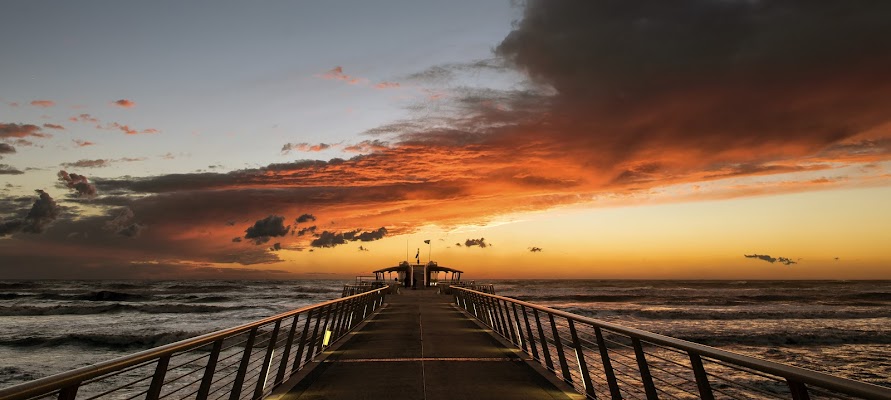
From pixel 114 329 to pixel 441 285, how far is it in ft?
77.6

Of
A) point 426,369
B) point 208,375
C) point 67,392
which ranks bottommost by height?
point 426,369

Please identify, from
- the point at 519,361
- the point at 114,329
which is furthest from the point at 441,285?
the point at 519,361

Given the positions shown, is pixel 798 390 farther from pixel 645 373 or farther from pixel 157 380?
pixel 157 380

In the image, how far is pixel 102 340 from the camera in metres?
30.6

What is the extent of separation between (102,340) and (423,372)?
2909 cm

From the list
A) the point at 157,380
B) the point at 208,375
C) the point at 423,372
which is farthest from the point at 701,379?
the point at 423,372

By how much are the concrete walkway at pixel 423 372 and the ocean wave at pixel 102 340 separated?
2107cm

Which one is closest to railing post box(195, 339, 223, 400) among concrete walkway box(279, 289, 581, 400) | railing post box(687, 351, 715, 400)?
concrete walkway box(279, 289, 581, 400)

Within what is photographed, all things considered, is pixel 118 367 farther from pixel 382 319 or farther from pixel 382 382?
pixel 382 319

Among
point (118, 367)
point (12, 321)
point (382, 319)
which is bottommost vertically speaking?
point (12, 321)

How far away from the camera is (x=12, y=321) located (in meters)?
43.3

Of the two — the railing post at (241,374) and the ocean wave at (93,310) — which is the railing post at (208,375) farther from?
the ocean wave at (93,310)

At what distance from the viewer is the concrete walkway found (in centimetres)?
707

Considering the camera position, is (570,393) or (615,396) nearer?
(615,396)
